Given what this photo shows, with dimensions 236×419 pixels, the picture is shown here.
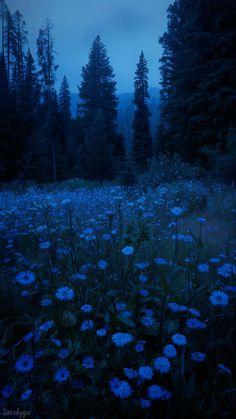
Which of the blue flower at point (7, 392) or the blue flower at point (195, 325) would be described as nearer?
the blue flower at point (7, 392)

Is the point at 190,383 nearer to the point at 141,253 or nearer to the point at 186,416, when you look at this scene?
the point at 186,416

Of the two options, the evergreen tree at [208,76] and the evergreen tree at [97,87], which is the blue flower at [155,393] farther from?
the evergreen tree at [97,87]

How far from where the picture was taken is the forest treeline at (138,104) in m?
11.5

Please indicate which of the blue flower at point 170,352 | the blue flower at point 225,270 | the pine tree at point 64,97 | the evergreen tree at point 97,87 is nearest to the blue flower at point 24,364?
the blue flower at point 170,352

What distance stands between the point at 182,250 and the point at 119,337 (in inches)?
84.2

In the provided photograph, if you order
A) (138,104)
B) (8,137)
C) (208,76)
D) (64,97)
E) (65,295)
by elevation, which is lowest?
(65,295)

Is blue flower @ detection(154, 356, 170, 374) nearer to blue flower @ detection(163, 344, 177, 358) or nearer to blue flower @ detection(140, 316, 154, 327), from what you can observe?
blue flower @ detection(163, 344, 177, 358)

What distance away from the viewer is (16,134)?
1841 cm

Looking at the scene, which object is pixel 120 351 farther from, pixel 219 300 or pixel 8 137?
pixel 8 137

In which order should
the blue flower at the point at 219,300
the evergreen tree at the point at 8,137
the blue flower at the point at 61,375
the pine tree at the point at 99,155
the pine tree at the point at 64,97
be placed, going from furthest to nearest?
1. the pine tree at the point at 64,97
2. the pine tree at the point at 99,155
3. the evergreen tree at the point at 8,137
4. the blue flower at the point at 219,300
5. the blue flower at the point at 61,375

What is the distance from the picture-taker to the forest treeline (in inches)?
454

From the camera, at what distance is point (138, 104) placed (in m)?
34.2

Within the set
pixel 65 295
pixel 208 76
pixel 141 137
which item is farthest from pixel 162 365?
pixel 141 137

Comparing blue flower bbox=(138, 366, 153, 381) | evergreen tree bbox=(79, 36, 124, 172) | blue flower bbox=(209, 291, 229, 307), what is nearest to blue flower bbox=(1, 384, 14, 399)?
blue flower bbox=(138, 366, 153, 381)
